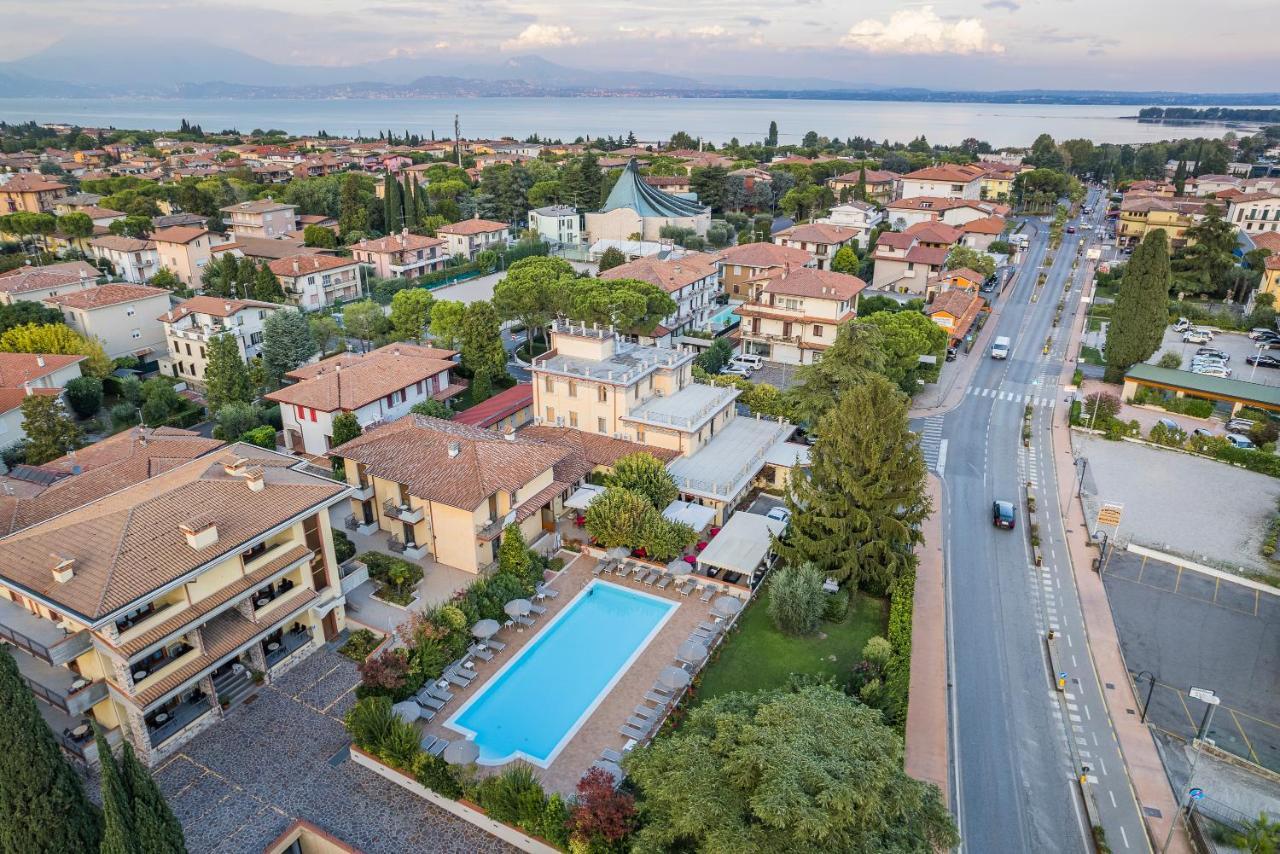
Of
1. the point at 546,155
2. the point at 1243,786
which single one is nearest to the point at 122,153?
the point at 546,155

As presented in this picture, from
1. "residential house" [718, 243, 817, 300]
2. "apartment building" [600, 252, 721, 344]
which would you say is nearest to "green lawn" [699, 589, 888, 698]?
"apartment building" [600, 252, 721, 344]

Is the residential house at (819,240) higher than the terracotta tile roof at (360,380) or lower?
higher

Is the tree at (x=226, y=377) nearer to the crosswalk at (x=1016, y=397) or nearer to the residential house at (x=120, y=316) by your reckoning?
the residential house at (x=120, y=316)

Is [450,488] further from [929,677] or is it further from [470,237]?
[470,237]

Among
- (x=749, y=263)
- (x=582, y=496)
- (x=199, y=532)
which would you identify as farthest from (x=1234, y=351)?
(x=199, y=532)

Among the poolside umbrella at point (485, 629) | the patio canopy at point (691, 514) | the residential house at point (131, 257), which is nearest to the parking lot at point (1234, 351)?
the patio canopy at point (691, 514)

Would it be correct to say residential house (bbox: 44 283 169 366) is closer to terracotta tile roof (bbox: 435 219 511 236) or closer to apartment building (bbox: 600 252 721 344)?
terracotta tile roof (bbox: 435 219 511 236)

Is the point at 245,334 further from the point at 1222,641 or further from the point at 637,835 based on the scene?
the point at 1222,641
